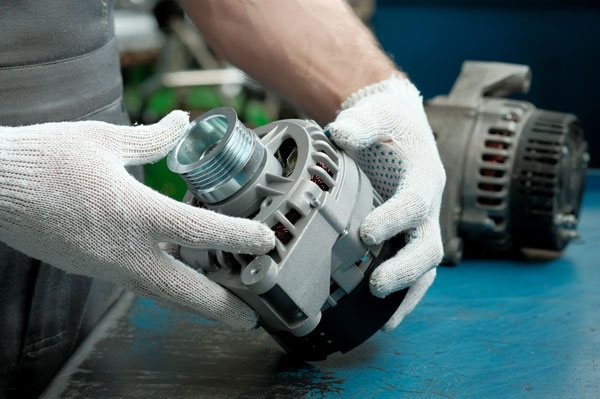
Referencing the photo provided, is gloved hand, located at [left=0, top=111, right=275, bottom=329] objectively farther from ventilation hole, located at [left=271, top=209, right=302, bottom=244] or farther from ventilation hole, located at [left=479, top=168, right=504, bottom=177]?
ventilation hole, located at [left=479, top=168, right=504, bottom=177]

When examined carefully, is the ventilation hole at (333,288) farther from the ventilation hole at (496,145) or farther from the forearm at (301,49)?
the ventilation hole at (496,145)

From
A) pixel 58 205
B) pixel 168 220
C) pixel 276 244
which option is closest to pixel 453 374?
pixel 276 244

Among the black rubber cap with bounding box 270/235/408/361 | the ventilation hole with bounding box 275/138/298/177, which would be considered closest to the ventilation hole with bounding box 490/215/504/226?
the black rubber cap with bounding box 270/235/408/361

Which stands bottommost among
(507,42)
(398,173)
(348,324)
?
(507,42)

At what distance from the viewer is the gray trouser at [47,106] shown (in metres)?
0.85

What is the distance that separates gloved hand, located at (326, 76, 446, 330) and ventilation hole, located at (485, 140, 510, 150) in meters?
0.35

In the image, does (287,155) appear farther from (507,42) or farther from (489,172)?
(507,42)

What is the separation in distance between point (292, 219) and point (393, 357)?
0.88 ft

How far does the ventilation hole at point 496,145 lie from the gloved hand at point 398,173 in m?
0.35

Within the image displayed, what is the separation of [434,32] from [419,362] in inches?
77.1

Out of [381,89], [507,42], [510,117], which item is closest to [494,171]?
[510,117]

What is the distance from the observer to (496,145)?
51.2 inches

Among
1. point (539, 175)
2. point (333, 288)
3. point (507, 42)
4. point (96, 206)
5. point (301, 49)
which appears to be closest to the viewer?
point (96, 206)

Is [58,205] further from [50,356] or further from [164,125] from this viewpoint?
[50,356]
